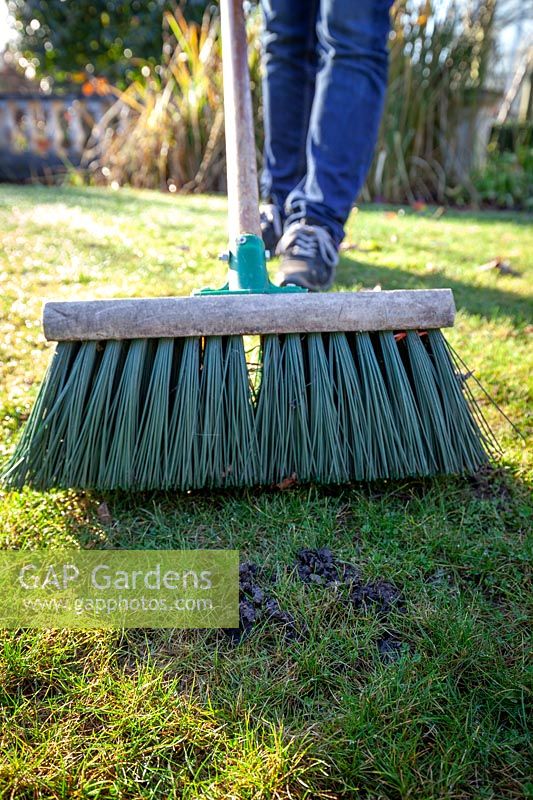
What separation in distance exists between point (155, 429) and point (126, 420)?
0.06 meters

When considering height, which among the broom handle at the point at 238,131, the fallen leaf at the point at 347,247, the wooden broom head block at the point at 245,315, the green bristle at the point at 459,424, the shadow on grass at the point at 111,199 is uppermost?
the broom handle at the point at 238,131

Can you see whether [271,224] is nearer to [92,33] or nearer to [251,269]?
[251,269]

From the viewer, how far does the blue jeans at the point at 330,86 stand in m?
1.95

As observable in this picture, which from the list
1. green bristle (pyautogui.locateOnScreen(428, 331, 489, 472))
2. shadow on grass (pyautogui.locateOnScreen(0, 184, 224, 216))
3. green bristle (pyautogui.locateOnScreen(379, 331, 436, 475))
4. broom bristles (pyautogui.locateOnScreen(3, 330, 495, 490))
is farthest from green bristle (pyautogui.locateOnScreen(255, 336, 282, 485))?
shadow on grass (pyautogui.locateOnScreen(0, 184, 224, 216))

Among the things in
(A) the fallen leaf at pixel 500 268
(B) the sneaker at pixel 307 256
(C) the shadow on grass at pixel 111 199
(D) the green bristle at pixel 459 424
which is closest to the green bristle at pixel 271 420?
(D) the green bristle at pixel 459 424

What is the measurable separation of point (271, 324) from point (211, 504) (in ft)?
1.18

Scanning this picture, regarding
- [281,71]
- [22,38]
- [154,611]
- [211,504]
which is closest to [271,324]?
[211,504]

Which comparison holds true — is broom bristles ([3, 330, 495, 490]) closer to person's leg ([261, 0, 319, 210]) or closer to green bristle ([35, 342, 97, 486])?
green bristle ([35, 342, 97, 486])

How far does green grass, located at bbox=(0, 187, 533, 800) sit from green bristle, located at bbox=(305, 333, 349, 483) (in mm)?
62

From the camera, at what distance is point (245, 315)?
4.10 feet

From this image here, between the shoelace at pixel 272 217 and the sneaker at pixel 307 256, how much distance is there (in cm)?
34

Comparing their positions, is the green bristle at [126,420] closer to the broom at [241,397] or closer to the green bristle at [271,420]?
the broom at [241,397]

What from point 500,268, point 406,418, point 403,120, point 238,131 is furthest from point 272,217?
point 403,120

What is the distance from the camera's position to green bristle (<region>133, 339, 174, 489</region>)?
3.94 feet
